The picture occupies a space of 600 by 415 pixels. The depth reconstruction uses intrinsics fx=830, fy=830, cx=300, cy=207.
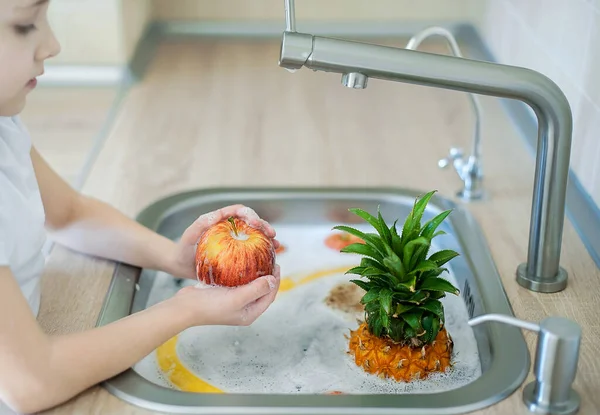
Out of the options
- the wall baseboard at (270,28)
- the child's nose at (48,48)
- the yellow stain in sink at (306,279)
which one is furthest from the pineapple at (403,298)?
the wall baseboard at (270,28)

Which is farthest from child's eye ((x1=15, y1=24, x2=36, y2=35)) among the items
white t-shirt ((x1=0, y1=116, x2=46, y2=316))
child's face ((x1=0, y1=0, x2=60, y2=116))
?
white t-shirt ((x1=0, y1=116, x2=46, y2=316))

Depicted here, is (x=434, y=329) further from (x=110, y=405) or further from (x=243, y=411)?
(x=110, y=405)

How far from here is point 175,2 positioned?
89.6 inches

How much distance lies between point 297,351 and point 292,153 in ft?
1.80

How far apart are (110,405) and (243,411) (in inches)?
5.5

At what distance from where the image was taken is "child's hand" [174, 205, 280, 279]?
102cm

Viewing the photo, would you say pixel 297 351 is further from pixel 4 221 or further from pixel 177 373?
pixel 4 221

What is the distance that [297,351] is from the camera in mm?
1033

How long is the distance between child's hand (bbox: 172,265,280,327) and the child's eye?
12.7 inches

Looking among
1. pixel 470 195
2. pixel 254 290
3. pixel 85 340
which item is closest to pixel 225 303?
pixel 254 290

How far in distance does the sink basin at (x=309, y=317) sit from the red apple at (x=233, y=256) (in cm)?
12

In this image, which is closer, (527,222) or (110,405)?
(110,405)

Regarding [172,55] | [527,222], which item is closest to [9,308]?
[527,222]

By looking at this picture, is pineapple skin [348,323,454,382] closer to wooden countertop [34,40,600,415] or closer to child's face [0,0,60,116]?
wooden countertop [34,40,600,415]
